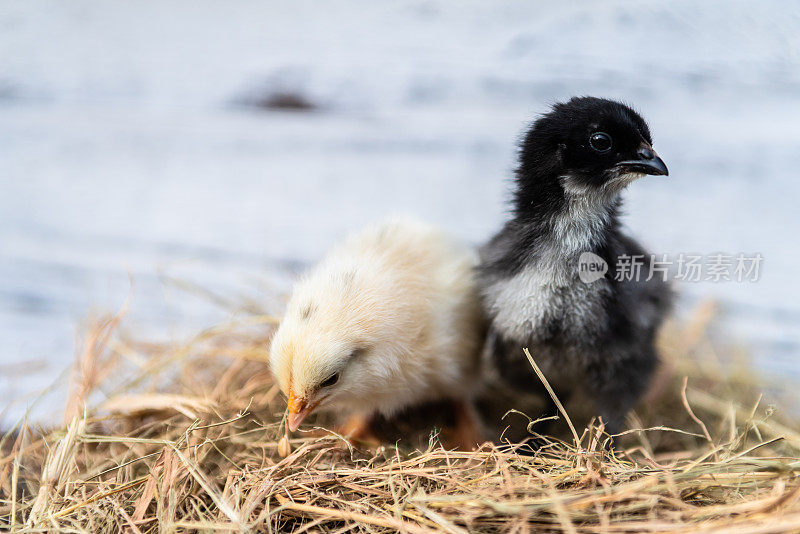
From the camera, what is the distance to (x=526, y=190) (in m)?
1.07

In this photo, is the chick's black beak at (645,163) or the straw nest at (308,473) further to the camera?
the chick's black beak at (645,163)

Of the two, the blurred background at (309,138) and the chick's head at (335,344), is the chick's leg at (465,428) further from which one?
the blurred background at (309,138)

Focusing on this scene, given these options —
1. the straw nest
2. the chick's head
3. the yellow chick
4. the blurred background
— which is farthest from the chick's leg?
the blurred background

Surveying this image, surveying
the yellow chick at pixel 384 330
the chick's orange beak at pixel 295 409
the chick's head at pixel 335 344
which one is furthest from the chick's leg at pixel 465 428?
the chick's orange beak at pixel 295 409

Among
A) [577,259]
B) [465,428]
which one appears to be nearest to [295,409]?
[465,428]

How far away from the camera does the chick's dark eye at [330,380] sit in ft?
3.30

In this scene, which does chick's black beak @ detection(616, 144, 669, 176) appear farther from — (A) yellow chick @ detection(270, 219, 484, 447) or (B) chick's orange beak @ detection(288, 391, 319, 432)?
(B) chick's orange beak @ detection(288, 391, 319, 432)

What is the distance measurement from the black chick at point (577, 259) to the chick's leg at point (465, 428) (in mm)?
221

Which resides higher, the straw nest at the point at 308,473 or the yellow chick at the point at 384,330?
the yellow chick at the point at 384,330

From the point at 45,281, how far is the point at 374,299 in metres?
1.29

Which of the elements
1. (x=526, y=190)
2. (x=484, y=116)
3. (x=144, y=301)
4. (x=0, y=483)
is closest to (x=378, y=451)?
(x=526, y=190)

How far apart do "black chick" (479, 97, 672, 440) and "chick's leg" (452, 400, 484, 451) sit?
0.22m

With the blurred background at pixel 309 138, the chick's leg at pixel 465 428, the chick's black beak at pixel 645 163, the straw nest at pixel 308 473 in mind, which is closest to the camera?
the straw nest at pixel 308 473

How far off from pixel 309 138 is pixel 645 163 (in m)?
1.24
